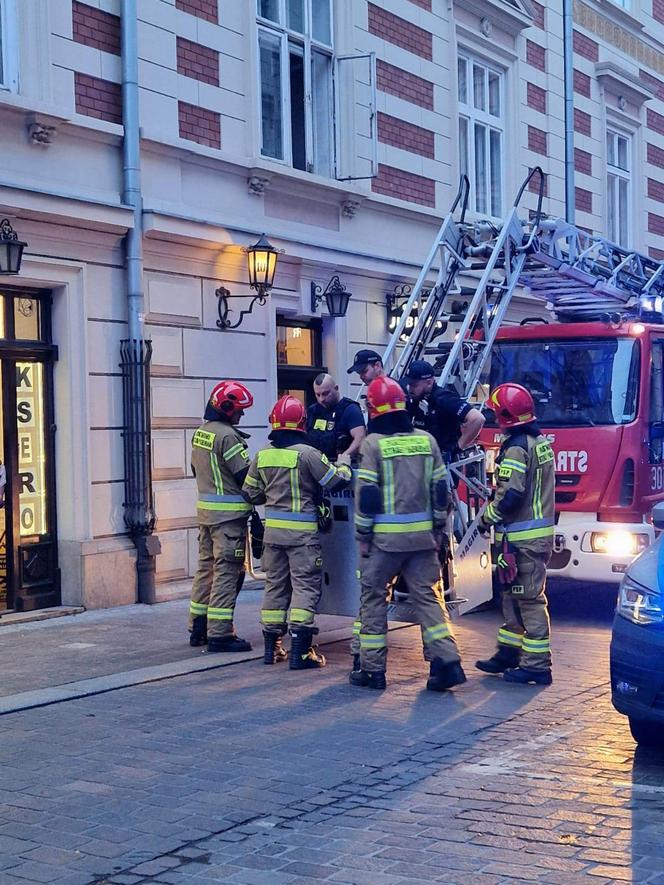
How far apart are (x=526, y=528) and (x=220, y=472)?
2.22 m

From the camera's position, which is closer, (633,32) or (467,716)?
(467,716)

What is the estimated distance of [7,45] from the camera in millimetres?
10289

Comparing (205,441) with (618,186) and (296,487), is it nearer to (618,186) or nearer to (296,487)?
(296,487)

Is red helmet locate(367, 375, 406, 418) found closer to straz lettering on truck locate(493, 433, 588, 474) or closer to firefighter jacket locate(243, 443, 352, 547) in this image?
firefighter jacket locate(243, 443, 352, 547)

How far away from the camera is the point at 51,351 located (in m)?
10.6

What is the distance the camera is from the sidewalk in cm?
768

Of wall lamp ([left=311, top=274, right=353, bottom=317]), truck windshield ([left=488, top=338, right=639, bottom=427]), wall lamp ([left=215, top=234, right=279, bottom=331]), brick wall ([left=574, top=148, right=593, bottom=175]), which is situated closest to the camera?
truck windshield ([left=488, top=338, right=639, bottom=427])

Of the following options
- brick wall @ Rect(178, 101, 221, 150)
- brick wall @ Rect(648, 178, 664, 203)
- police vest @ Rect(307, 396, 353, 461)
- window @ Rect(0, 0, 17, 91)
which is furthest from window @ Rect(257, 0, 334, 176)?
brick wall @ Rect(648, 178, 664, 203)

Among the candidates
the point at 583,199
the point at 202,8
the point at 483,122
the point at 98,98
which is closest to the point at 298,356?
the point at 202,8

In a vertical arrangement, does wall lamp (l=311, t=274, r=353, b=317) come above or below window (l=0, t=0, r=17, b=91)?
below

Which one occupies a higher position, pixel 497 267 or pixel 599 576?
pixel 497 267

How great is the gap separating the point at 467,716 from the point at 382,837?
2082mm

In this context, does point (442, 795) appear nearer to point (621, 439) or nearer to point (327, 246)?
point (621, 439)

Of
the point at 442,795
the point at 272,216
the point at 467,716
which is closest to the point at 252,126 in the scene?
the point at 272,216
